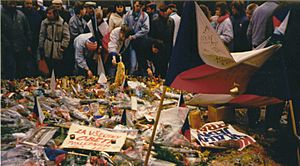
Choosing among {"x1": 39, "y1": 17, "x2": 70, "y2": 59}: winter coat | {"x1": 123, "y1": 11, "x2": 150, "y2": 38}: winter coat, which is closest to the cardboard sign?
{"x1": 39, "y1": 17, "x2": 70, "y2": 59}: winter coat

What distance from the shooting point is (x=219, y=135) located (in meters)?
5.21

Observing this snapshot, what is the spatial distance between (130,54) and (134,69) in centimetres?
30

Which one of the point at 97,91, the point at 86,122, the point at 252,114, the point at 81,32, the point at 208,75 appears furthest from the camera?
the point at 81,32

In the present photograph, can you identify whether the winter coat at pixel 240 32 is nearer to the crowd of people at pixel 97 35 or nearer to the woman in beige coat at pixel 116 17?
the crowd of people at pixel 97 35

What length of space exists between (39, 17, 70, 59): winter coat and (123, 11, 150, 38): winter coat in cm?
112

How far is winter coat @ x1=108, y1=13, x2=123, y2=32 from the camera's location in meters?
7.91

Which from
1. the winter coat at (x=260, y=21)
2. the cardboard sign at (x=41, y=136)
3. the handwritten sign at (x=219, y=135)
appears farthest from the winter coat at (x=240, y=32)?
the cardboard sign at (x=41, y=136)

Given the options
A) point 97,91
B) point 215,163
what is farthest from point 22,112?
point 215,163

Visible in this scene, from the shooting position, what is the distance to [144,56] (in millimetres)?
8094

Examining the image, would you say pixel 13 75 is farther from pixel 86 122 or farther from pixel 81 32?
pixel 86 122

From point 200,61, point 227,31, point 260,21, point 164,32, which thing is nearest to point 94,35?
point 164,32

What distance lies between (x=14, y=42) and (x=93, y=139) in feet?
10.3

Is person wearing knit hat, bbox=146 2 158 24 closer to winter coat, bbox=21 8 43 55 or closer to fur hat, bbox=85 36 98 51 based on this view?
fur hat, bbox=85 36 98 51

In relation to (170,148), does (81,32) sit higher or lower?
higher
